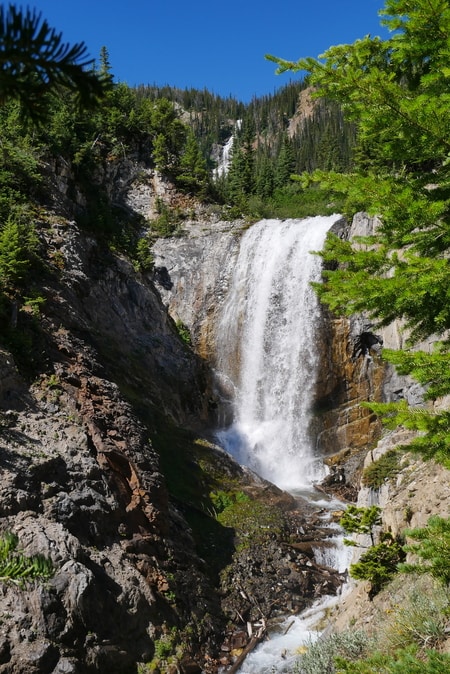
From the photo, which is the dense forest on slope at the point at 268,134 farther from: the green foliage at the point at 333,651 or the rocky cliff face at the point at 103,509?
the green foliage at the point at 333,651

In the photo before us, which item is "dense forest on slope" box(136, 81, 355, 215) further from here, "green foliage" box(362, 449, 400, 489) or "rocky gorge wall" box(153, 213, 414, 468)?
"green foliage" box(362, 449, 400, 489)

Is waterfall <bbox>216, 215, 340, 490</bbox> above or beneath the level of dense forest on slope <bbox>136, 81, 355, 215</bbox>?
beneath

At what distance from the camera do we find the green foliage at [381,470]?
12.9 meters

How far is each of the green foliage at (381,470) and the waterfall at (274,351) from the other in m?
8.14

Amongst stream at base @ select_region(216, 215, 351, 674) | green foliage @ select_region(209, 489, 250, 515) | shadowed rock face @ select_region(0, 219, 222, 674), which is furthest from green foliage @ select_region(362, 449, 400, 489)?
stream at base @ select_region(216, 215, 351, 674)

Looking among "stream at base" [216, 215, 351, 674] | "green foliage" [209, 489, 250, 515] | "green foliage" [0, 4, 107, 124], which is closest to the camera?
"green foliage" [0, 4, 107, 124]

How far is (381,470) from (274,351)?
1401 cm

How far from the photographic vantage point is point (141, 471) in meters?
12.0

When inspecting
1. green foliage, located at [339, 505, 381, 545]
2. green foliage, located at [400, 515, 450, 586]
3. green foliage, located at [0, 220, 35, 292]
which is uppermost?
green foliage, located at [0, 220, 35, 292]

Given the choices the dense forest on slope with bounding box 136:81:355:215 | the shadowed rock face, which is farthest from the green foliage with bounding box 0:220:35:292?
the dense forest on slope with bounding box 136:81:355:215

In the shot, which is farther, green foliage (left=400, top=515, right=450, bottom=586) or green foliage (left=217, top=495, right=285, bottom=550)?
green foliage (left=217, top=495, right=285, bottom=550)

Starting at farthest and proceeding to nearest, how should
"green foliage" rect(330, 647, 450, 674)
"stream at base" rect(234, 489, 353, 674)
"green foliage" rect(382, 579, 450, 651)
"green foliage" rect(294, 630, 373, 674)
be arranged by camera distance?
"stream at base" rect(234, 489, 353, 674) < "green foliage" rect(294, 630, 373, 674) < "green foliage" rect(382, 579, 450, 651) < "green foliage" rect(330, 647, 450, 674)

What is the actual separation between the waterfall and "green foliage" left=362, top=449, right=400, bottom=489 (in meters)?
8.14

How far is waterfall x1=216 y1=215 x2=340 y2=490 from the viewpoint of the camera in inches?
933
